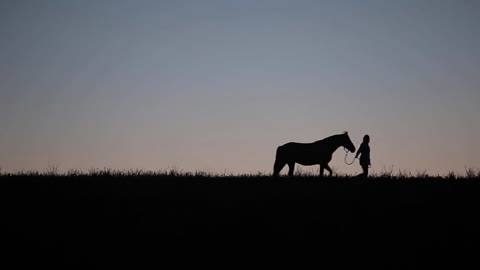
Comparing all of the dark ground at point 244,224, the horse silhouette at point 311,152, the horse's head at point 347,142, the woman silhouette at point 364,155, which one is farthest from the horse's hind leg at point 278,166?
the dark ground at point 244,224

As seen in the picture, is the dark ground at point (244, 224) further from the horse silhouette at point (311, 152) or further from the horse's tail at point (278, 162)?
the horse's tail at point (278, 162)

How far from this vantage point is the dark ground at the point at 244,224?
37.6 ft

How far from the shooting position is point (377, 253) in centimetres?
1152

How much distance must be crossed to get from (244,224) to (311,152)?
501 inches

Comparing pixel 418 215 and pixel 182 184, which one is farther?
pixel 182 184

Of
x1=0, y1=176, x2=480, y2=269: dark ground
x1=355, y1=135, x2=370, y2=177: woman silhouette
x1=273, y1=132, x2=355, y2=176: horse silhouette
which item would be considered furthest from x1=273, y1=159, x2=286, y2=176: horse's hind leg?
x1=0, y1=176, x2=480, y2=269: dark ground

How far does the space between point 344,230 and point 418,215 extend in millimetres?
2285

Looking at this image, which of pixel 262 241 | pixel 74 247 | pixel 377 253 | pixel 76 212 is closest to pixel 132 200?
pixel 76 212

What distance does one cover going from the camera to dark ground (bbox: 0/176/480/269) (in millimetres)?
11453

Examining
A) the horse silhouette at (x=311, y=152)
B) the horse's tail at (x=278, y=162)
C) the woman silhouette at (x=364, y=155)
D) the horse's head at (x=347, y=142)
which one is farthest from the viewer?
the horse's tail at (x=278, y=162)

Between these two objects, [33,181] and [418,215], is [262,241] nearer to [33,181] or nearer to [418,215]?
[418,215]

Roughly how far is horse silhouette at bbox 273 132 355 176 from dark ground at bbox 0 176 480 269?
7.05 m

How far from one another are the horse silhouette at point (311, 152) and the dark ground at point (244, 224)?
705 centimetres

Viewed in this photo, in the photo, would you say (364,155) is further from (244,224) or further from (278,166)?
(244,224)
